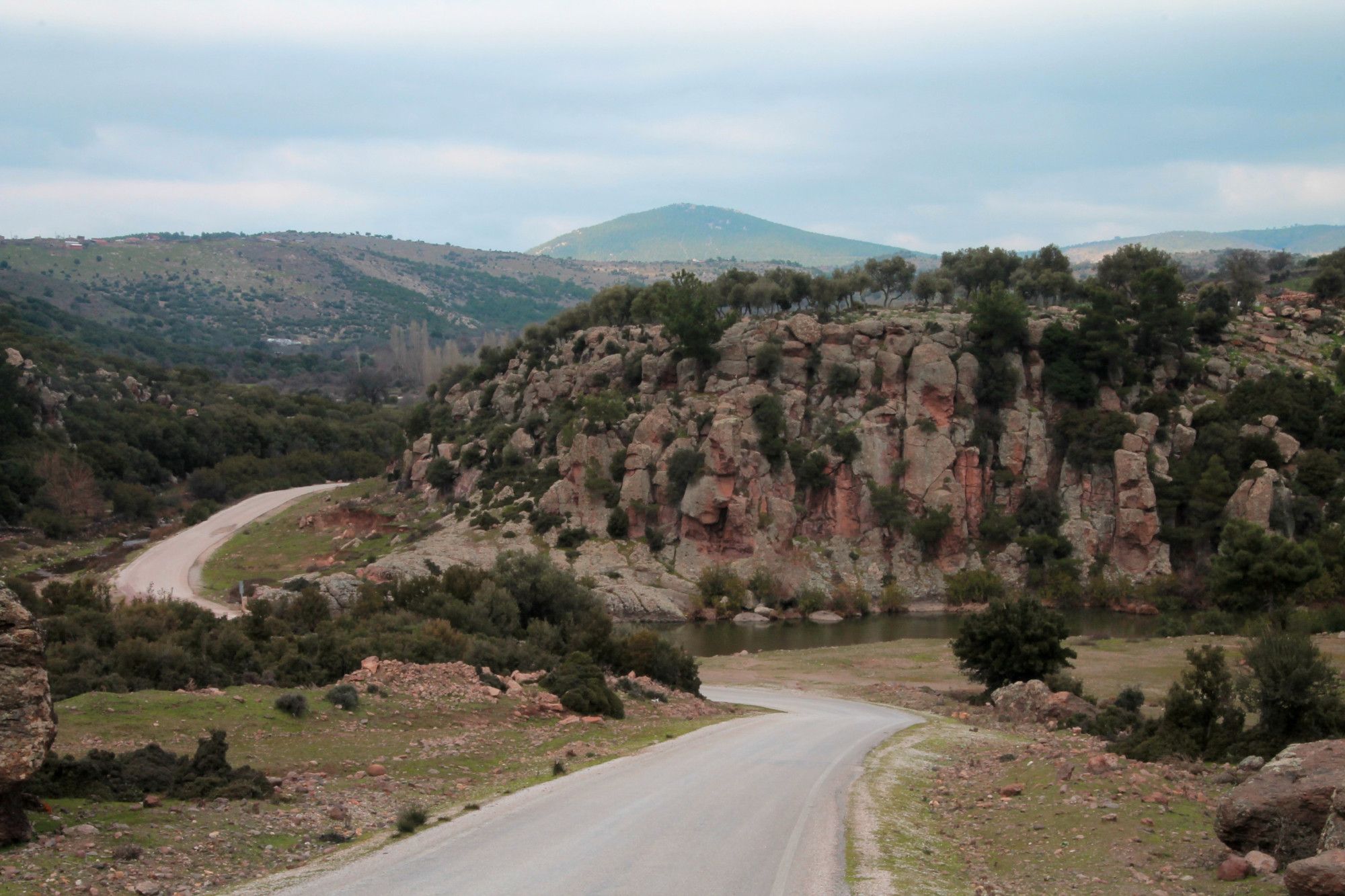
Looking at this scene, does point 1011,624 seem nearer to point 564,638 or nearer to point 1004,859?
point 564,638

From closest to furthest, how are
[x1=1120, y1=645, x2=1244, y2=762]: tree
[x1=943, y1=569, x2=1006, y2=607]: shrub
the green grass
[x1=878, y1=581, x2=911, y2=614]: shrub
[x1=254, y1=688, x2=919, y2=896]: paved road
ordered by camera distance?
[x1=254, y1=688, x2=919, y2=896]: paved road
[x1=1120, y1=645, x2=1244, y2=762]: tree
the green grass
[x1=943, y1=569, x2=1006, y2=607]: shrub
[x1=878, y1=581, x2=911, y2=614]: shrub

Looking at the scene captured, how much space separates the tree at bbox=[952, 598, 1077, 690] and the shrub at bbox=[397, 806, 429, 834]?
22.6 metres

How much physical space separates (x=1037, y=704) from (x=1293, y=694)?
10232mm

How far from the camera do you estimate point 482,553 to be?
62594mm

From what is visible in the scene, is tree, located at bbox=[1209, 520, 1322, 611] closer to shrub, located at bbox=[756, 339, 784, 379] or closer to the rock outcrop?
the rock outcrop

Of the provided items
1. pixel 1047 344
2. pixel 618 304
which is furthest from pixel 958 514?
pixel 618 304

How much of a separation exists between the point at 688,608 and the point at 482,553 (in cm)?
1245

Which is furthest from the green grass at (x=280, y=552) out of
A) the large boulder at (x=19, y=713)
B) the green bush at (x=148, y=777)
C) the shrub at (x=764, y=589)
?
the large boulder at (x=19, y=713)

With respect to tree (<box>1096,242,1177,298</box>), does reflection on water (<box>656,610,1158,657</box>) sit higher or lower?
lower

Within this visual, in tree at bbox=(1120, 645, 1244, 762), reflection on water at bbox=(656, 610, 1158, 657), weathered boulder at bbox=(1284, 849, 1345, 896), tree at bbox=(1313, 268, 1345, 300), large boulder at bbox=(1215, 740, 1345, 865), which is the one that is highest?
tree at bbox=(1313, 268, 1345, 300)

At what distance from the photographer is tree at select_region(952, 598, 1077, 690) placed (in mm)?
31078

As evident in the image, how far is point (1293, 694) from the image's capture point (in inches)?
644

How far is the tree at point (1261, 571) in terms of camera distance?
45156mm

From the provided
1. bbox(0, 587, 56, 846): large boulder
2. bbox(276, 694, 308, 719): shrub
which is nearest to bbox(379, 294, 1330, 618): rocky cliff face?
bbox(276, 694, 308, 719): shrub
